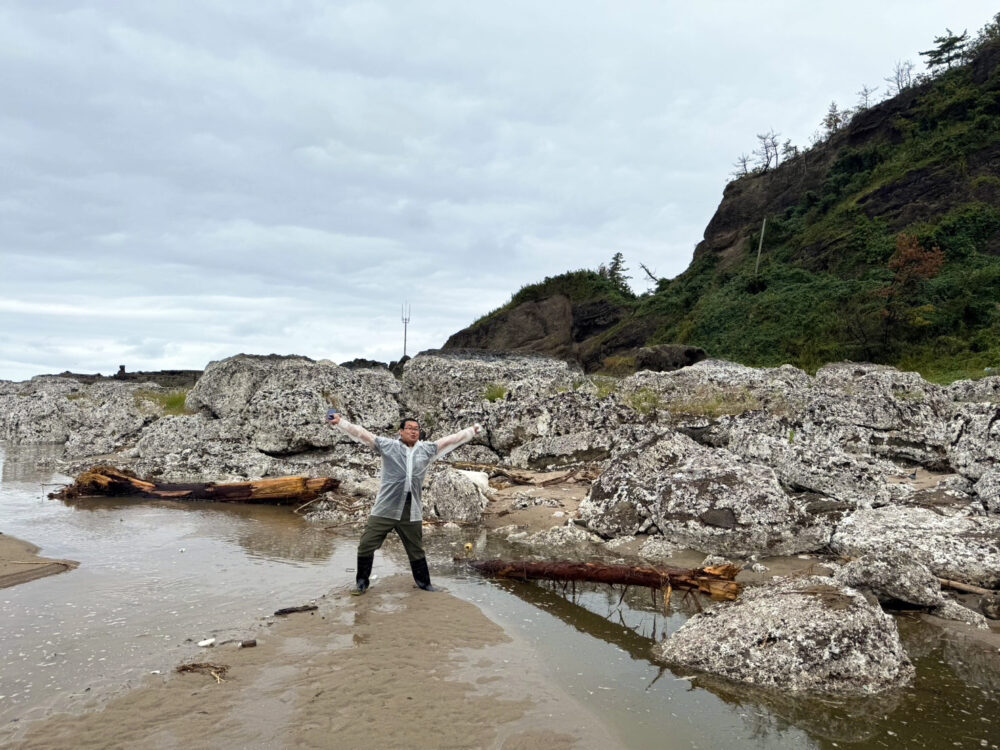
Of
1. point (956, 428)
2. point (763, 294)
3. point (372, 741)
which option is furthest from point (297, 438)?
point (763, 294)

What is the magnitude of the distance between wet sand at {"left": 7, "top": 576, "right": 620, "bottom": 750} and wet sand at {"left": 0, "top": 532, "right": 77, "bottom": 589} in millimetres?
3422

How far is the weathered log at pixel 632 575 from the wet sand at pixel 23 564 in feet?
16.3

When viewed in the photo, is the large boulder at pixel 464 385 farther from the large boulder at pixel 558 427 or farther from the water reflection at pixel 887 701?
the water reflection at pixel 887 701

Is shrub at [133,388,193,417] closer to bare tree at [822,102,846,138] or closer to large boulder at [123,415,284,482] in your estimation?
large boulder at [123,415,284,482]

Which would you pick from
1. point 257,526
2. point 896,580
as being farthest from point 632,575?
point 257,526

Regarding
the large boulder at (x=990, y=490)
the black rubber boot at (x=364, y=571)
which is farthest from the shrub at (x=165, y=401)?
the large boulder at (x=990, y=490)

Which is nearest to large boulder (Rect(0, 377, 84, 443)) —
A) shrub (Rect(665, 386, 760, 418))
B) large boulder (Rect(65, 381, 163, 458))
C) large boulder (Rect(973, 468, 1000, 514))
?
large boulder (Rect(65, 381, 163, 458))

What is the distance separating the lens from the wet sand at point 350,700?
352 cm

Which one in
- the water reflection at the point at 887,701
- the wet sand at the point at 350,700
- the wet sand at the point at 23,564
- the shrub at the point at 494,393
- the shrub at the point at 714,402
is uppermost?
the shrub at the point at 494,393

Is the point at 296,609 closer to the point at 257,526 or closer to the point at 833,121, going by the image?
the point at 257,526

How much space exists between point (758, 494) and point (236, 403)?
1386 cm

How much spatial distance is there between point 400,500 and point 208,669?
104 inches

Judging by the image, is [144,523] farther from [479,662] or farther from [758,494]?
[758,494]

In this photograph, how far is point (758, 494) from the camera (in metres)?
7.70
